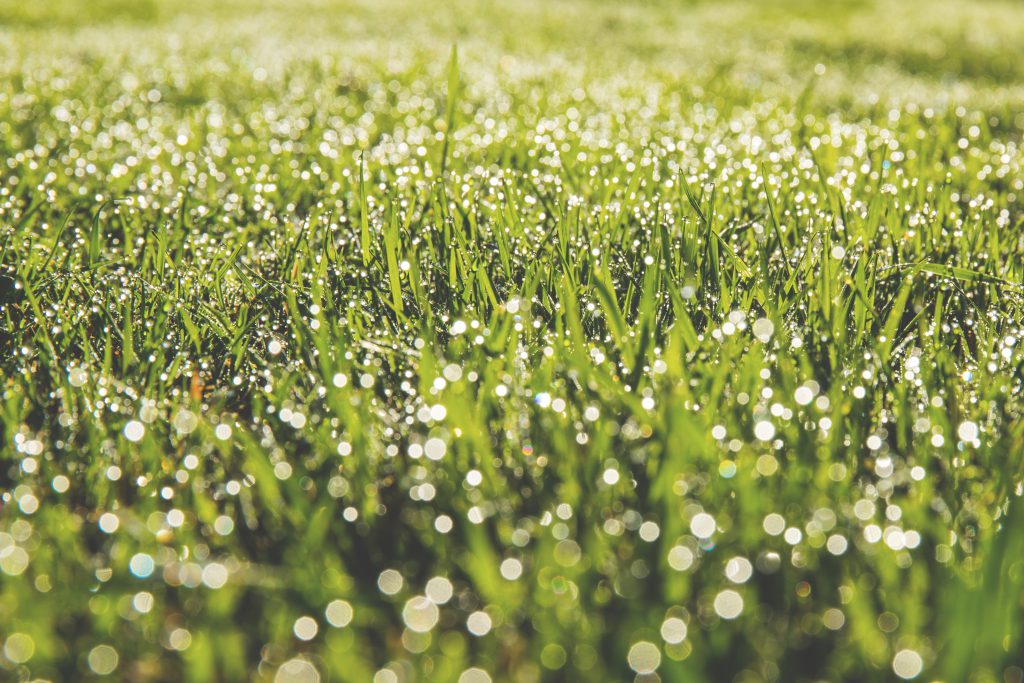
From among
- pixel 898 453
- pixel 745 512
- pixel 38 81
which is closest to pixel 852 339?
pixel 898 453

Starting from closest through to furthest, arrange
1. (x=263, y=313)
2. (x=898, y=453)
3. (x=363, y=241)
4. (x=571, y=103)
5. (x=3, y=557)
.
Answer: (x=3, y=557) < (x=898, y=453) < (x=263, y=313) < (x=363, y=241) < (x=571, y=103)

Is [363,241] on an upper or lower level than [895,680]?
upper

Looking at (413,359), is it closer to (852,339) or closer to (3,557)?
(3,557)

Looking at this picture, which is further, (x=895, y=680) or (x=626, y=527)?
(x=626, y=527)

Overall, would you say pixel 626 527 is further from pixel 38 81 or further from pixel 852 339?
pixel 38 81

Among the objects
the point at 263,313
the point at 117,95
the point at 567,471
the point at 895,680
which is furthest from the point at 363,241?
the point at 117,95

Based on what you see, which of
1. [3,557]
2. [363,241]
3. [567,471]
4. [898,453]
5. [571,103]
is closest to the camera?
[3,557]
